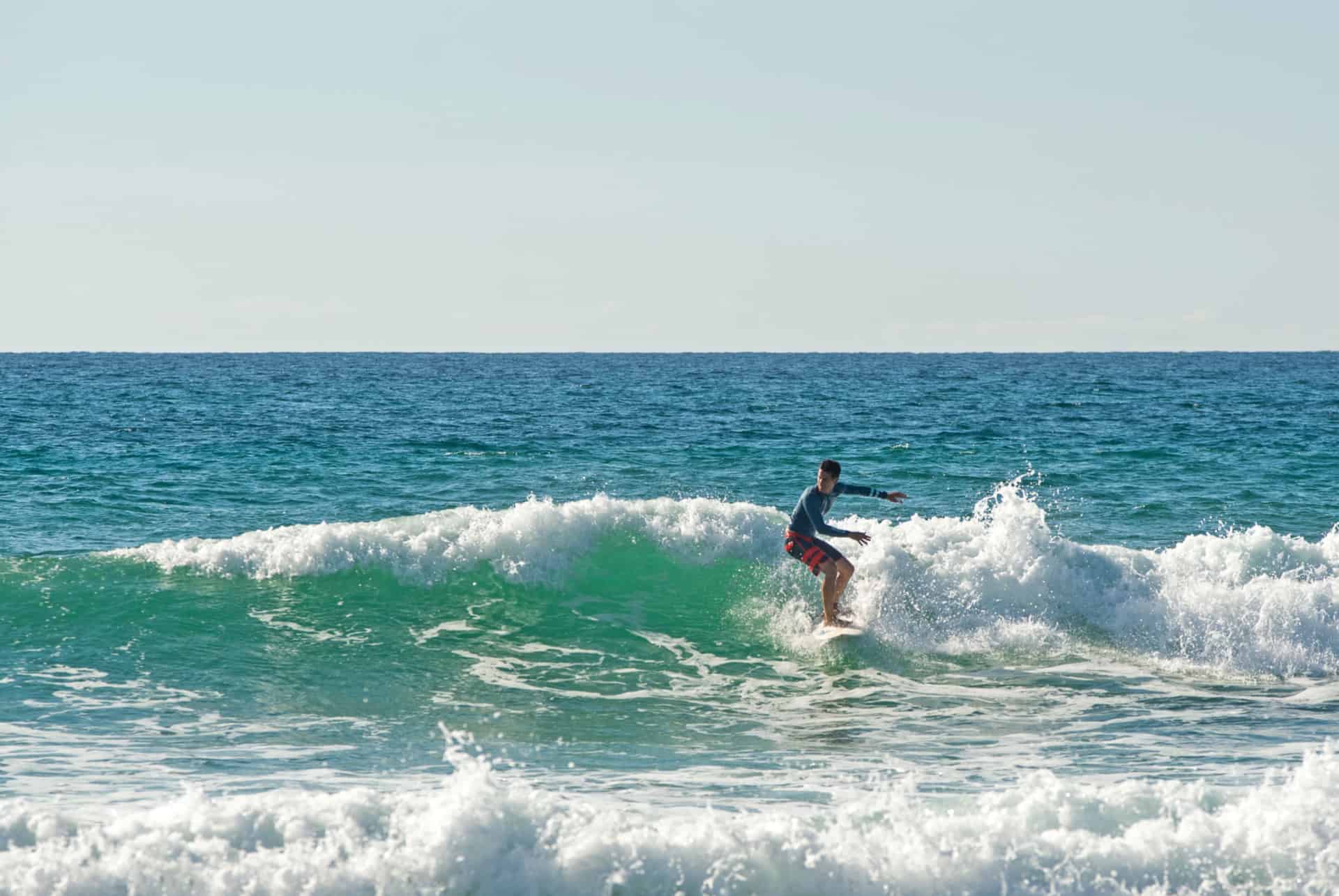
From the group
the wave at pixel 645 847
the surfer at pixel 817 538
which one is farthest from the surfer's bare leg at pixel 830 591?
the wave at pixel 645 847

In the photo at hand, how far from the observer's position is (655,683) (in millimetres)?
11484

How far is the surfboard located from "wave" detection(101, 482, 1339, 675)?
24cm

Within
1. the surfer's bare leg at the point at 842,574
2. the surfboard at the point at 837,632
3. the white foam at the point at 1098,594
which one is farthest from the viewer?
the surfboard at the point at 837,632

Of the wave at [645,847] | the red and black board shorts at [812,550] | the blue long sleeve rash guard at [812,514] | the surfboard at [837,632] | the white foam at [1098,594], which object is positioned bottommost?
the wave at [645,847]

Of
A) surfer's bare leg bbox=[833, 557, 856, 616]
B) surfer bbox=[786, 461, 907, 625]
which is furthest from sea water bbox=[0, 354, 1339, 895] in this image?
surfer bbox=[786, 461, 907, 625]

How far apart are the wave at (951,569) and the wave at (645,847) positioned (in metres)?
5.16

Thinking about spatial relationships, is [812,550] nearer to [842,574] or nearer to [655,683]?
[842,574]

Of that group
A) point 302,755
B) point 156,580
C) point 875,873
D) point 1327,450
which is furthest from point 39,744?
point 1327,450

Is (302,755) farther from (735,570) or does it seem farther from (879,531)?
(879,531)

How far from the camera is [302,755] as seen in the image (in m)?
8.86

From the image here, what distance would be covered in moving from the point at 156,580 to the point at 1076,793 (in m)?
10.8

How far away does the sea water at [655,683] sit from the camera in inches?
264

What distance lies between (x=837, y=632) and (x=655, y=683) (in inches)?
83.9

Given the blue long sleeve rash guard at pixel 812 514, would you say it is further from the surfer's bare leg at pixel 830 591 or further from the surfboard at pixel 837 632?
the surfboard at pixel 837 632
